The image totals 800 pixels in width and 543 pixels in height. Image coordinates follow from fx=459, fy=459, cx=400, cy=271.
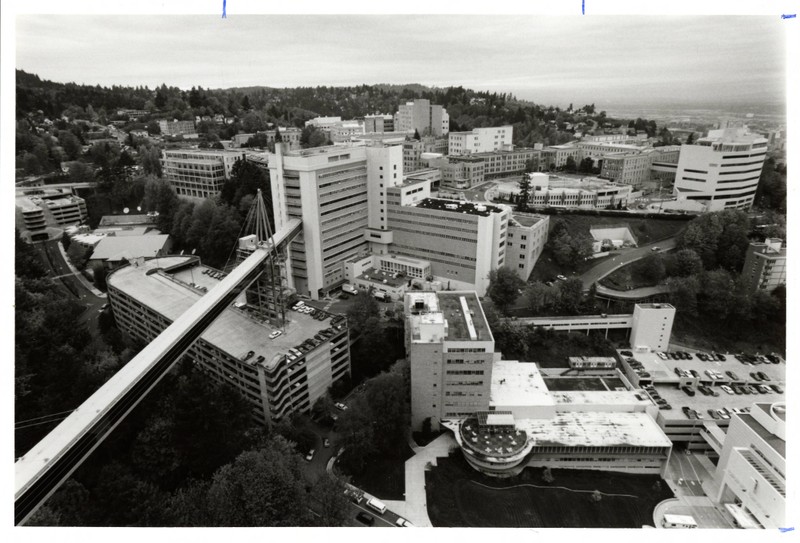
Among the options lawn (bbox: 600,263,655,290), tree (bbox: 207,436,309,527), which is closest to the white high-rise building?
lawn (bbox: 600,263,655,290)

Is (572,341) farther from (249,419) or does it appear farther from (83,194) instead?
(83,194)

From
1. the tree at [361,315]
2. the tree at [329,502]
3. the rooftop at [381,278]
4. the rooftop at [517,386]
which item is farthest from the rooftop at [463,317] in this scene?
the tree at [329,502]

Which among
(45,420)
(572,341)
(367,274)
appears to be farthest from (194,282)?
(572,341)

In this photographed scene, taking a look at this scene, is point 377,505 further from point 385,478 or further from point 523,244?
point 523,244

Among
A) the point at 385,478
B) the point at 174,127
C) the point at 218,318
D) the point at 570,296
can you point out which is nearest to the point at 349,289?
the point at 218,318

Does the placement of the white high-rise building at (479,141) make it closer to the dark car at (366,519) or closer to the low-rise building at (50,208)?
the low-rise building at (50,208)

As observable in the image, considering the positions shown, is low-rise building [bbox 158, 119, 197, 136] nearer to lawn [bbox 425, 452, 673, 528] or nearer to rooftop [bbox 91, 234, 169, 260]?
rooftop [bbox 91, 234, 169, 260]
